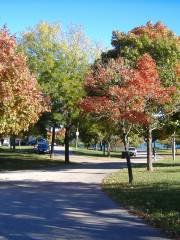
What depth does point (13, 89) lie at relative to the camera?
23.5 metres

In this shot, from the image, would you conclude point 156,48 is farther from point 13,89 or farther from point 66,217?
point 66,217

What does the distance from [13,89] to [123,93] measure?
6056mm

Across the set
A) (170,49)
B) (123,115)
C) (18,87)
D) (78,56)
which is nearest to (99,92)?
(123,115)

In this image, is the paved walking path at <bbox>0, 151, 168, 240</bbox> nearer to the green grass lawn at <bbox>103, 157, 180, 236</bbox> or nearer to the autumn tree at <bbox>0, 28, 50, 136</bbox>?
the green grass lawn at <bbox>103, 157, 180, 236</bbox>

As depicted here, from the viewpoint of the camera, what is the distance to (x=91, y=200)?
51.1 feet

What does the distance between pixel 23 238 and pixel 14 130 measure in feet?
55.8

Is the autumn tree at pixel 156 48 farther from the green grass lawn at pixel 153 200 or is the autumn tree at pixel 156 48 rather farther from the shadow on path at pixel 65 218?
the shadow on path at pixel 65 218

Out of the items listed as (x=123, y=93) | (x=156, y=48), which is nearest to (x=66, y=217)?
(x=123, y=93)

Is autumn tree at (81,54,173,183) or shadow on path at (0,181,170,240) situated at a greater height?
autumn tree at (81,54,173,183)

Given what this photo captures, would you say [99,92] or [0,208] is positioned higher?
[99,92]

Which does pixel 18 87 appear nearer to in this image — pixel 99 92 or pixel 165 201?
pixel 99 92

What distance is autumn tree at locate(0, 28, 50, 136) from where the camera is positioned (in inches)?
902

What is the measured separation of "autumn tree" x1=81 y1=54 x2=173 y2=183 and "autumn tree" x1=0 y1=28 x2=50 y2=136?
3.57 meters

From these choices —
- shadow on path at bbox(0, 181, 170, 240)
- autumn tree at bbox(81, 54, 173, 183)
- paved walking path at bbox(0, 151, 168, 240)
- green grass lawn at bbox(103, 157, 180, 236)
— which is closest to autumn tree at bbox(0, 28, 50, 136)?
autumn tree at bbox(81, 54, 173, 183)
